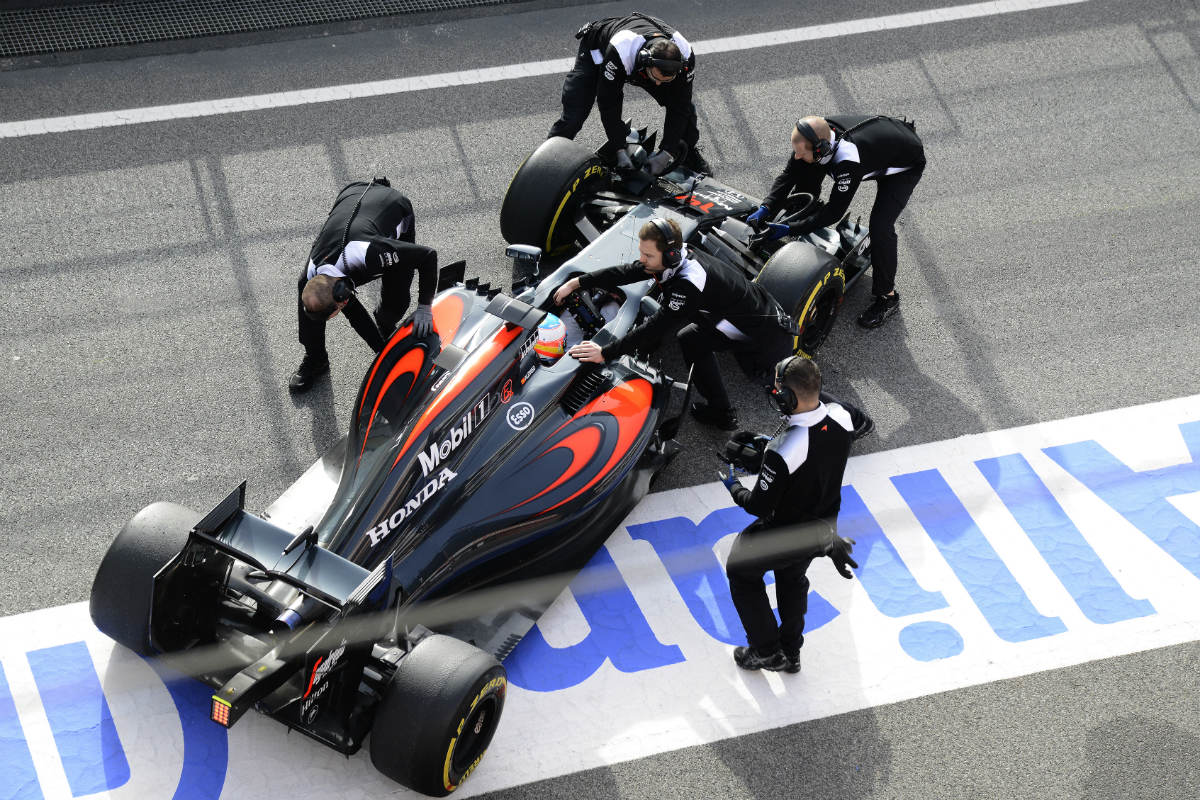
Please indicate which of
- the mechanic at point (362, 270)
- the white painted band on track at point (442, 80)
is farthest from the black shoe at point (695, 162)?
the mechanic at point (362, 270)

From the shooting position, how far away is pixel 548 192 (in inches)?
298

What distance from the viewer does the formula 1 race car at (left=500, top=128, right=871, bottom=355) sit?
23.7 feet

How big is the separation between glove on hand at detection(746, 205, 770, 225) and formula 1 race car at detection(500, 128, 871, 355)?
0.05m

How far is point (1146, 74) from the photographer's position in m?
9.87

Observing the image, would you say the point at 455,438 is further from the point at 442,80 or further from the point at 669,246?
the point at 442,80

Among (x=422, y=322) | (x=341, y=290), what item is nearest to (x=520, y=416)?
(x=422, y=322)

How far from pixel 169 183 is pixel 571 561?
4.25m

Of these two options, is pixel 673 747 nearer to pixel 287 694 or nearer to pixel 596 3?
pixel 287 694

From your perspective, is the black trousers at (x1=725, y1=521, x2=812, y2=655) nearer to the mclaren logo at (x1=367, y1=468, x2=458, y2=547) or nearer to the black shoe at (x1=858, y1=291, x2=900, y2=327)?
the mclaren logo at (x1=367, y1=468, x2=458, y2=547)

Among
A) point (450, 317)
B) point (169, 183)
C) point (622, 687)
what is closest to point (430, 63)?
point (169, 183)

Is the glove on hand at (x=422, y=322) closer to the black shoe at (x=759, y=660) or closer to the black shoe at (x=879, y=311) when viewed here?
the black shoe at (x=759, y=660)

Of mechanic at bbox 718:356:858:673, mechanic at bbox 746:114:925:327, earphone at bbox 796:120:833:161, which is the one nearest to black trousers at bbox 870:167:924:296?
mechanic at bbox 746:114:925:327

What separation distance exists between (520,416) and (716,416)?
147 centimetres

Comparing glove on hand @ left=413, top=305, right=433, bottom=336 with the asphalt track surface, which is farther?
glove on hand @ left=413, top=305, right=433, bottom=336
